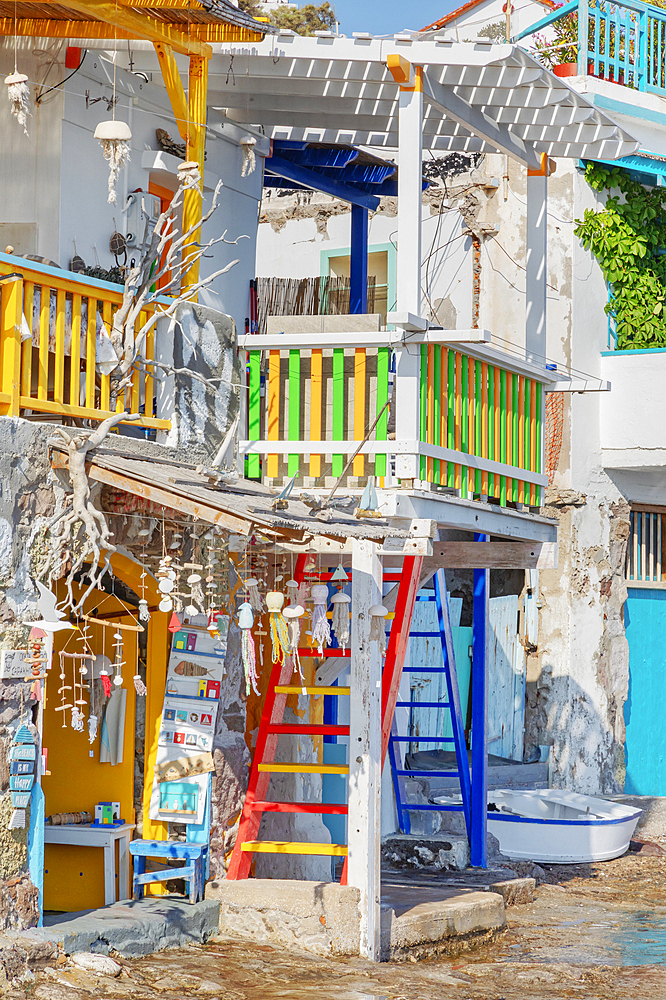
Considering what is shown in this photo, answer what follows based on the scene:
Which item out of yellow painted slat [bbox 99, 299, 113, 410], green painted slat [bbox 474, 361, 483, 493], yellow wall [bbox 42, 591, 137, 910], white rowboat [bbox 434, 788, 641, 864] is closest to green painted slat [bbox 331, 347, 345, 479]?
green painted slat [bbox 474, 361, 483, 493]

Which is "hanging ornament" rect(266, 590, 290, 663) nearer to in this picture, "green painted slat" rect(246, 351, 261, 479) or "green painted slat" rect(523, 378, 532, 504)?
"green painted slat" rect(246, 351, 261, 479)

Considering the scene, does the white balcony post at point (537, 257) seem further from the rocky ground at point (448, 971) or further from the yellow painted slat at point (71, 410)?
the rocky ground at point (448, 971)

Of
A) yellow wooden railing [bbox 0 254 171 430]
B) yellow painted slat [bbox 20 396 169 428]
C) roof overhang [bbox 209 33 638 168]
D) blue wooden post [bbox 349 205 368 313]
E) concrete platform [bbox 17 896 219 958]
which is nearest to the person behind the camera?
concrete platform [bbox 17 896 219 958]

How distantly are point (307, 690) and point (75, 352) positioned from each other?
2.76m

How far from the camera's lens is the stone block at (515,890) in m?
10.2

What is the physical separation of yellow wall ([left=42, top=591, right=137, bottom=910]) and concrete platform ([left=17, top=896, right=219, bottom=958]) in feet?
2.38

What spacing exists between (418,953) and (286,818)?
1876mm

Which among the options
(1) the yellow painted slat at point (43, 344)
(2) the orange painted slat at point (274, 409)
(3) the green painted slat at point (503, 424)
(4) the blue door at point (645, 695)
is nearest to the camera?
(1) the yellow painted slat at point (43, 344)

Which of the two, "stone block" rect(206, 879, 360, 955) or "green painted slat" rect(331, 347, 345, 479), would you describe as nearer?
"stone block" rect(206, 879, 360, 955)

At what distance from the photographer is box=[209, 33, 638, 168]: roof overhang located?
28.7ft

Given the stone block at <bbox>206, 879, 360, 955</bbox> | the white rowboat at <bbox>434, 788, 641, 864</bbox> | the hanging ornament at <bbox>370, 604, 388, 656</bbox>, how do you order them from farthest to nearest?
the white rowboat at <bbox>434, 788, 641, 864</bbox> → the hanging ornament at <bbox>370, 604, 388, 656</bbox> → the stone block at <bbox>206, 879, 360, 955</bbox>

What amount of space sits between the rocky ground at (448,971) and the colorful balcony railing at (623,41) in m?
9.73

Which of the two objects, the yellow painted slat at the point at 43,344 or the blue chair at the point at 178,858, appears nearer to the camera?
the yellow painted slat at the point at 43,344

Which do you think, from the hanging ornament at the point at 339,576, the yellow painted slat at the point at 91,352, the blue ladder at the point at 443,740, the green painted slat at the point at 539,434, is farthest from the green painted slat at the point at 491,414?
the yellow painted slat at the point at 91,352
